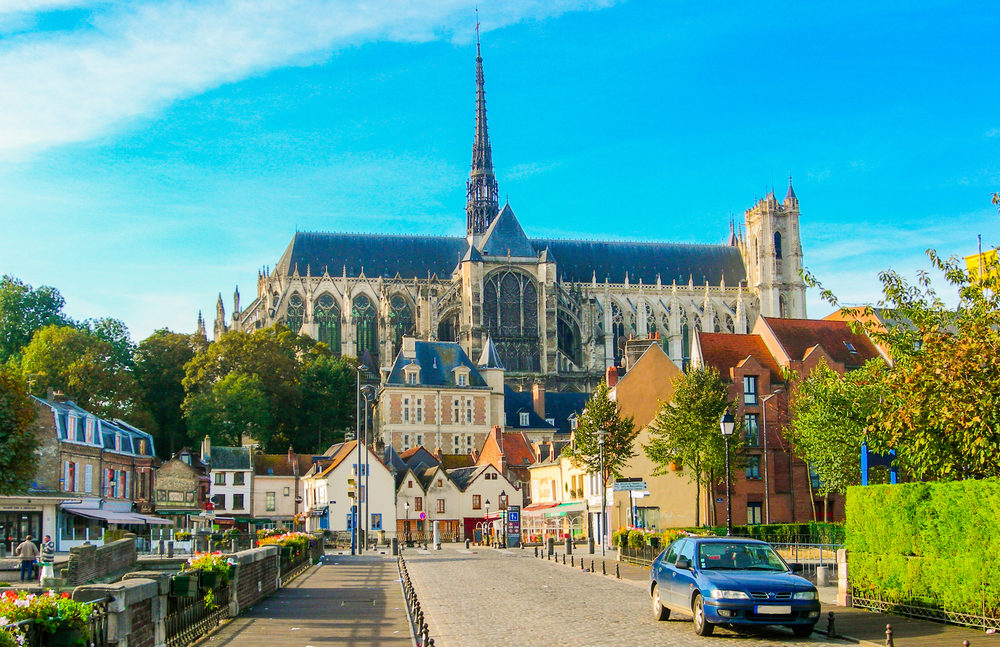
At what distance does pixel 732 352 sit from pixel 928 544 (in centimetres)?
3011

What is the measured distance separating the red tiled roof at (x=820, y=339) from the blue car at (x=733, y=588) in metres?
29.6

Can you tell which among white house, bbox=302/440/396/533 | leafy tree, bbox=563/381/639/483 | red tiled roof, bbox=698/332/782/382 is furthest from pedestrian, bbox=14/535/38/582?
white house, bbox=302/440/396/533

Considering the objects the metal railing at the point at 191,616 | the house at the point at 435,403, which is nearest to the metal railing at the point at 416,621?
the metal railing at the point at 191,616

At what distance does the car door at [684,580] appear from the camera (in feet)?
51.0

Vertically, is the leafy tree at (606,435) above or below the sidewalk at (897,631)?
above

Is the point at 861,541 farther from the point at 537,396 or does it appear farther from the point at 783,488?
the point at 537,396

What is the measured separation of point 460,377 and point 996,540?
69.7m

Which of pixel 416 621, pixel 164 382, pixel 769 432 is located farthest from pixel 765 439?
pixel 164 382

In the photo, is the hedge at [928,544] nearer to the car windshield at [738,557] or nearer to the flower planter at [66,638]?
the car windshield at [738,557]

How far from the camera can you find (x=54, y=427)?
45.6m

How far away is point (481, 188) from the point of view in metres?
133

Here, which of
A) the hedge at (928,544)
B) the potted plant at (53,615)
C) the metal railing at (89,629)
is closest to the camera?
the metal railing at (89,629)

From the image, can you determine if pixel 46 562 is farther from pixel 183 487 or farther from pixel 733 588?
pixel 183 487

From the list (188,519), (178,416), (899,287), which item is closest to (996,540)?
(899,287)
